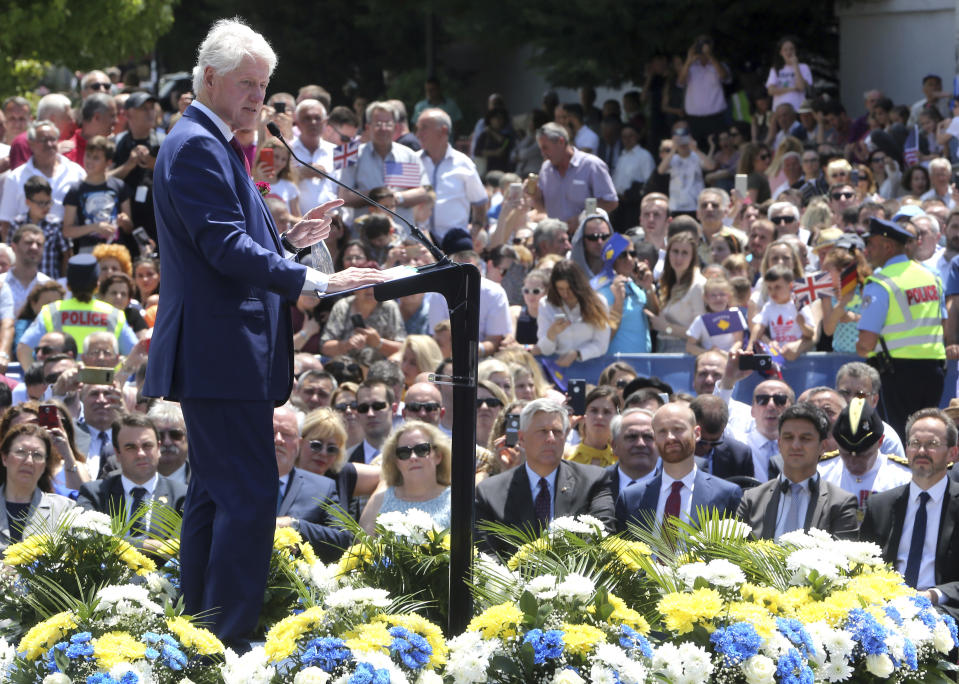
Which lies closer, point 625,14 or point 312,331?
point 312,331

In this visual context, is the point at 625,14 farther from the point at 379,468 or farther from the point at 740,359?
the point at 379,468

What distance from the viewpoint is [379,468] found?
8406 mm

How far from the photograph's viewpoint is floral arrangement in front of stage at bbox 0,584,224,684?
449 centimetres

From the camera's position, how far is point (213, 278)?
182 inches

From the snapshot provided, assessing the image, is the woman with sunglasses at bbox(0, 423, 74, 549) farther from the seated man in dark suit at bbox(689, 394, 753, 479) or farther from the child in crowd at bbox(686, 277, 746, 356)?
the child in crowd at bbox(686, 277, 746, 356)

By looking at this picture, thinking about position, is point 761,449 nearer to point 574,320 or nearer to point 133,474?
point 574,320

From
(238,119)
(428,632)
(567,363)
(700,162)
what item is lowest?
(428,632)

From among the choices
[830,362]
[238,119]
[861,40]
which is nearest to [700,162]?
[861,40]

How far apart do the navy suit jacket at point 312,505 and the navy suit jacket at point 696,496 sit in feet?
4.61

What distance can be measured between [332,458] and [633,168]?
30.1ft

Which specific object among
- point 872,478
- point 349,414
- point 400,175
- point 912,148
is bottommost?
point 872,478

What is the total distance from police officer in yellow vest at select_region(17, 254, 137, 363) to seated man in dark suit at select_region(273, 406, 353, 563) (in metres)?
2.76

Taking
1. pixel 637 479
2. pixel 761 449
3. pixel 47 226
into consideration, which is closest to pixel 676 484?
pixel 637 479

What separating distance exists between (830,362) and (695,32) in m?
8.94
